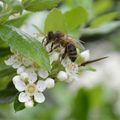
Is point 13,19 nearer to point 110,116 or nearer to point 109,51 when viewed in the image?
point 110,116

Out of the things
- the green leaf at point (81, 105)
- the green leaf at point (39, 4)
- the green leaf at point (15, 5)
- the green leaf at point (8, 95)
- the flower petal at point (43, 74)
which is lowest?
the green leaf at point (81, 105)

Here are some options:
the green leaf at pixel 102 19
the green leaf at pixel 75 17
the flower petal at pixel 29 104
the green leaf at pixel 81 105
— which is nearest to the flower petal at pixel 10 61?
the flower petal at pixel 29 104

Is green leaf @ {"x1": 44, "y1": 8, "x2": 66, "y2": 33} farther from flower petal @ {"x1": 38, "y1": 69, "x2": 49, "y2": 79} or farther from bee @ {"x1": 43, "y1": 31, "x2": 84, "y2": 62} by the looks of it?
flower petal @ {"x1": 38, "y1": 69, "x2": 49, "y2": 79}

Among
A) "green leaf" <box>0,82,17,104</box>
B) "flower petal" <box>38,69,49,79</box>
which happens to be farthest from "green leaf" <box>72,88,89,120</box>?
"flower petal" <box>38,69,49,79</box>

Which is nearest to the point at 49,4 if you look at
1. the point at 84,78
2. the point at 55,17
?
the point at 55,17

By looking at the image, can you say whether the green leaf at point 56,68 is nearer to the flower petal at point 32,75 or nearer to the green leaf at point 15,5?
the flower petal at point 32,75
